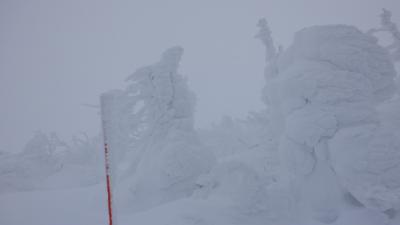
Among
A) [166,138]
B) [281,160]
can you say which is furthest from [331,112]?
[166,138]

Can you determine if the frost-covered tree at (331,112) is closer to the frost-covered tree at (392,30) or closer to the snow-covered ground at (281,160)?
the snow-covered ground at (281,160)

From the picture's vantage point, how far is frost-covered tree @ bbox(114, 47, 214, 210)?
1702 cm

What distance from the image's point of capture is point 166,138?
18312 millimetres

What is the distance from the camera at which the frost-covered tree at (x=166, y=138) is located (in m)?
17.0

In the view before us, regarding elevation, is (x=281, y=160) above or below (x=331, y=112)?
below

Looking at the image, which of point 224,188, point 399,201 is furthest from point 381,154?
point 224,188

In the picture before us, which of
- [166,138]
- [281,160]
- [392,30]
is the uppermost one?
[392,30]

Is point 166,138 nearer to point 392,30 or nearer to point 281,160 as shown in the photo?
point 281,160

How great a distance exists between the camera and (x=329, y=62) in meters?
18.1

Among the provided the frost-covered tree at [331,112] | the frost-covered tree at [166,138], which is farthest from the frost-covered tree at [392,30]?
the frost-covered tree at [166,138]

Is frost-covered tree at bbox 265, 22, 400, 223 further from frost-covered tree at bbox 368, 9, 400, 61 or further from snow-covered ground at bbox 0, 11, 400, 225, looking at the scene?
frost-covered tree at bbox 368, 9, 400, 61

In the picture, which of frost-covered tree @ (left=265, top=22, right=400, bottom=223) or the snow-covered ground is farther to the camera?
frost-covered tree @ (left=265, top=22, right=400, bottom=223)

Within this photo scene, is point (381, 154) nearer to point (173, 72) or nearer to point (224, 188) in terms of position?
point (224, 188)

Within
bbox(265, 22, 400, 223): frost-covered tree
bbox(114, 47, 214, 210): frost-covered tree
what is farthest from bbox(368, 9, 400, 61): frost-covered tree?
bbox(114, 47, 214, 210): frost-covered tree
